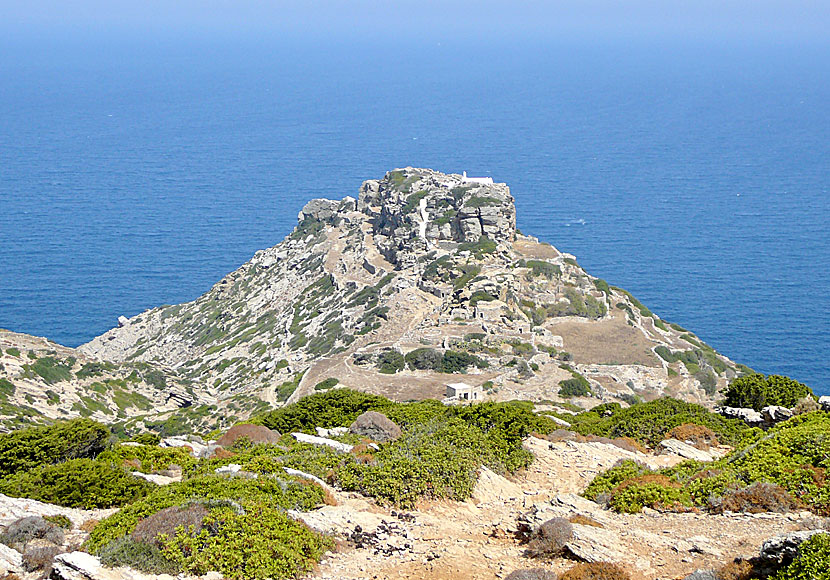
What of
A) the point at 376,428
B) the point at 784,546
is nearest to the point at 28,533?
the point at 376,428

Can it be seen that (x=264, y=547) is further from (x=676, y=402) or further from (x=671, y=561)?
(x=676, y=402)

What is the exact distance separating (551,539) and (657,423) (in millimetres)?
15099

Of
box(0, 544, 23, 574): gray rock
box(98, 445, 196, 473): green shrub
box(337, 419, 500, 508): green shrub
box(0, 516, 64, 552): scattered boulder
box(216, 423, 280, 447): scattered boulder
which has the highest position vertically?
box(337, 419, 500, 508): green shrub

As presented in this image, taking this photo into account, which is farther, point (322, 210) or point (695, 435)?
point (322, 210)

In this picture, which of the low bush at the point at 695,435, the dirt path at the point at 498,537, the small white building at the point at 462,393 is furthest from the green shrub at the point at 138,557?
the small white building at the point at 462,393

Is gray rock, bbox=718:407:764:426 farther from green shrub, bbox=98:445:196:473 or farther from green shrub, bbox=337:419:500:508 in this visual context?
green shrub, bbox=98:445:196:473

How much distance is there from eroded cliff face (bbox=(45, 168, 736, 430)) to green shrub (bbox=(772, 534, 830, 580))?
133 feet

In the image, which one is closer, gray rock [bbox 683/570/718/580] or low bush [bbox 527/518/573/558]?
gray rock [bbox 683/570/718/580]

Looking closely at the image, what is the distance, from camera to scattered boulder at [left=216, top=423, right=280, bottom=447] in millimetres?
31000

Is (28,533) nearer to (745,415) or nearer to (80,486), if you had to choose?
(80,486)

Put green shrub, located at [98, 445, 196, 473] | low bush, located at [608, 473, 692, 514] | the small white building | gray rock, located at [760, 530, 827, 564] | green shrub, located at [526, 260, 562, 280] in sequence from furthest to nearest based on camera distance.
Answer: green shrub, located at [526, 260, 562, 280]
the small white building
green shrub, located at [98, 445, 196, 473]
low bush, located at [608, 473, 692, 514]
gray rock, located at [760, 530, 827, 564]

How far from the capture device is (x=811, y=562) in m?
15.5

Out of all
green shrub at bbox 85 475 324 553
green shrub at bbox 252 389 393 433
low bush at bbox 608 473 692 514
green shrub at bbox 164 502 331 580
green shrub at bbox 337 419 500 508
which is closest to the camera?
green shrub at bbox 164 502 331 580

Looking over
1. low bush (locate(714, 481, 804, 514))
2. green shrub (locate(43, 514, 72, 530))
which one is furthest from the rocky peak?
green shrub (locate(43, 514, 72, 530))
